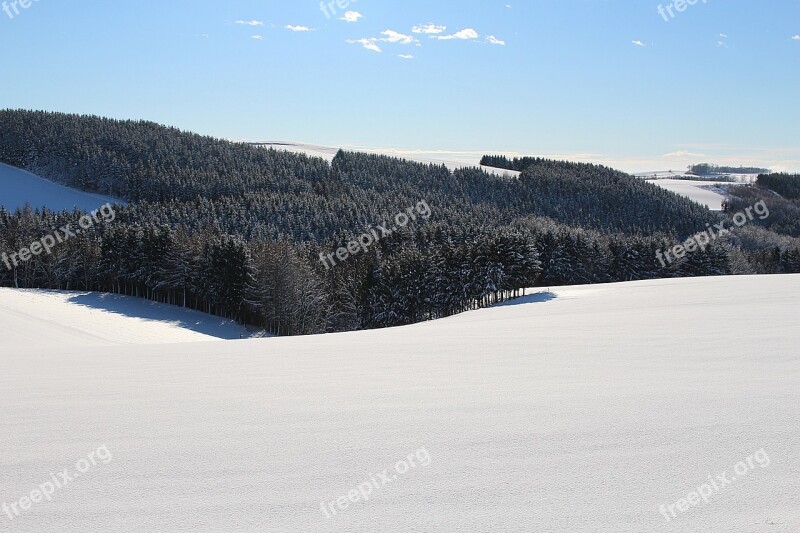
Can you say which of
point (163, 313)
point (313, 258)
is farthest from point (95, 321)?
point (313, 258)

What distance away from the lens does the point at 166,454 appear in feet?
27.1

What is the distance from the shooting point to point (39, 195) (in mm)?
164625

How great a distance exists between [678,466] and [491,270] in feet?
170

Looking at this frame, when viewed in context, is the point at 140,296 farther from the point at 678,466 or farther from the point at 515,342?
the point at 678,466

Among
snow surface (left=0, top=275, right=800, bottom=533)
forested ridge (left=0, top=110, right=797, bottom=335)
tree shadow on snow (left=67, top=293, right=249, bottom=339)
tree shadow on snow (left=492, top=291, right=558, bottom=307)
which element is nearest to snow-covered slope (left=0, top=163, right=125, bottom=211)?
forested ridge (left=0, top=110, right=797, bottom=335)

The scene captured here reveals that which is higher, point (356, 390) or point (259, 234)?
point (259, 234)

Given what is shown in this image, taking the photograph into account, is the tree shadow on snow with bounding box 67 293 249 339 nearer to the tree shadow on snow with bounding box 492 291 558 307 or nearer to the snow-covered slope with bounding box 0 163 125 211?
the tree shadow on snow with bounding box 492 291 558 307

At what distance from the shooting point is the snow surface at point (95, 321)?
123ft

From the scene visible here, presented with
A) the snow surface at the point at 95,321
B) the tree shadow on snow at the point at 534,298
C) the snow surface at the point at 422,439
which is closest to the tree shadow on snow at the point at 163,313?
the snow surface at the point at 95,321

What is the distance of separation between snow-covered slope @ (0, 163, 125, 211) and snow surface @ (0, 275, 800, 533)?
539 feet

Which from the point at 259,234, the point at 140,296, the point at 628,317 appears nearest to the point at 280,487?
the point at 628,317

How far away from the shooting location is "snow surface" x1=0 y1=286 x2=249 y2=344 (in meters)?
37.5

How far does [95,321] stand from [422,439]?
51753 mm

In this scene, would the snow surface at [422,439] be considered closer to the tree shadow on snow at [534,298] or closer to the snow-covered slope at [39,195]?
the tree shadow on snow at [534,298]
